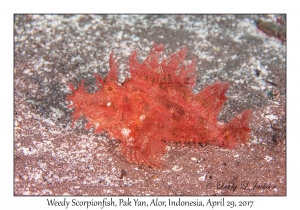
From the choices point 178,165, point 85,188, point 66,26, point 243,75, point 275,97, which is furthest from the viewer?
point 66,26

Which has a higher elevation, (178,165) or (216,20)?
(216,20)

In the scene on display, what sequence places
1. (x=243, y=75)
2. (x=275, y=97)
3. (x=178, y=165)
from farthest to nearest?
(x=243, y=75)
(x=275, y=97)
(x=178, y=165)

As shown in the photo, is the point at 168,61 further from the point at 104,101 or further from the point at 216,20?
the point at 216,20

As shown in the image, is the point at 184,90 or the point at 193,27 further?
the point at 193,27

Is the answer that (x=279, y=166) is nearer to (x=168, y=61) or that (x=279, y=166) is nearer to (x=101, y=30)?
(x=168, y=61)

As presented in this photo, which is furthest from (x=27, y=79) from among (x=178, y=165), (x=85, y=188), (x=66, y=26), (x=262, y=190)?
(x=262, y=190)

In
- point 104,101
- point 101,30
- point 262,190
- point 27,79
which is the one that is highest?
point 101,30
